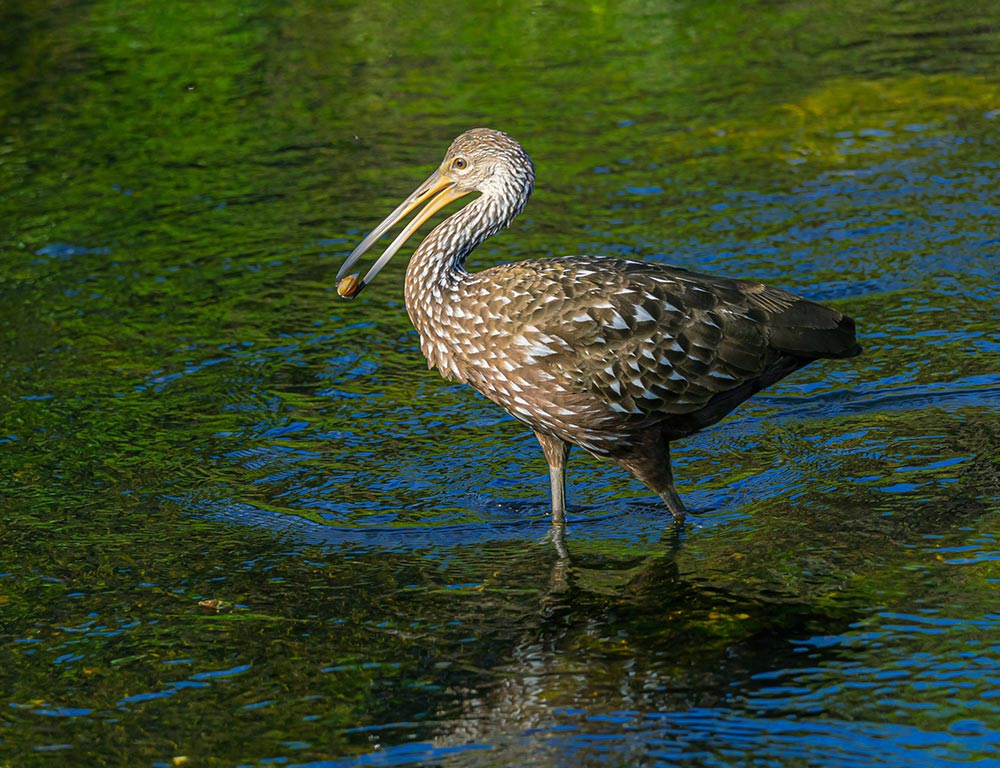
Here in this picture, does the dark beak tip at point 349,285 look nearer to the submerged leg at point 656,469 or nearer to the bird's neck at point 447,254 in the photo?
the bird's neck at point 447,254

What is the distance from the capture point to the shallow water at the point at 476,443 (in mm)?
5695

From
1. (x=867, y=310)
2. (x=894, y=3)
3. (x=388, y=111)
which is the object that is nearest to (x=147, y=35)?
(x=388, y=111)

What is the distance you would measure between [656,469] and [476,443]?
1542mm

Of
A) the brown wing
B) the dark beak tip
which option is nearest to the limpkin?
the brown wing

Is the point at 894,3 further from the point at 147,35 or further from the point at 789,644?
the point at 789,644

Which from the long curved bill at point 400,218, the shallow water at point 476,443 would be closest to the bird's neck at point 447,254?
the long curved bill at point 400,218

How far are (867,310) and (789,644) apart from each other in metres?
4.19

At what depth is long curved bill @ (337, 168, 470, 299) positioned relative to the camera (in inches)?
291

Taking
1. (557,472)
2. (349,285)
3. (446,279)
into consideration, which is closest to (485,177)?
(446,279)

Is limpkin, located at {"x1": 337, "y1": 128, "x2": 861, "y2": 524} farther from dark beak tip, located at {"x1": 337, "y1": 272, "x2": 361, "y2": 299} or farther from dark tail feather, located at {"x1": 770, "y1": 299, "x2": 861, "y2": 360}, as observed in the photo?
dark beak tip, located at {"x1": 337, "y1": 272, "x2": 361, "y2": 299}

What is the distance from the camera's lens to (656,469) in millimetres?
7082

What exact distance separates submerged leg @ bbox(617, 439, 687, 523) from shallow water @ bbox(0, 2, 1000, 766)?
0.17 metres

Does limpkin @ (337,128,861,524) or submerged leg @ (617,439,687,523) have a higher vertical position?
limpkin @ (337,128,861,524)

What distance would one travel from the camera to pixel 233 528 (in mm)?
7426
